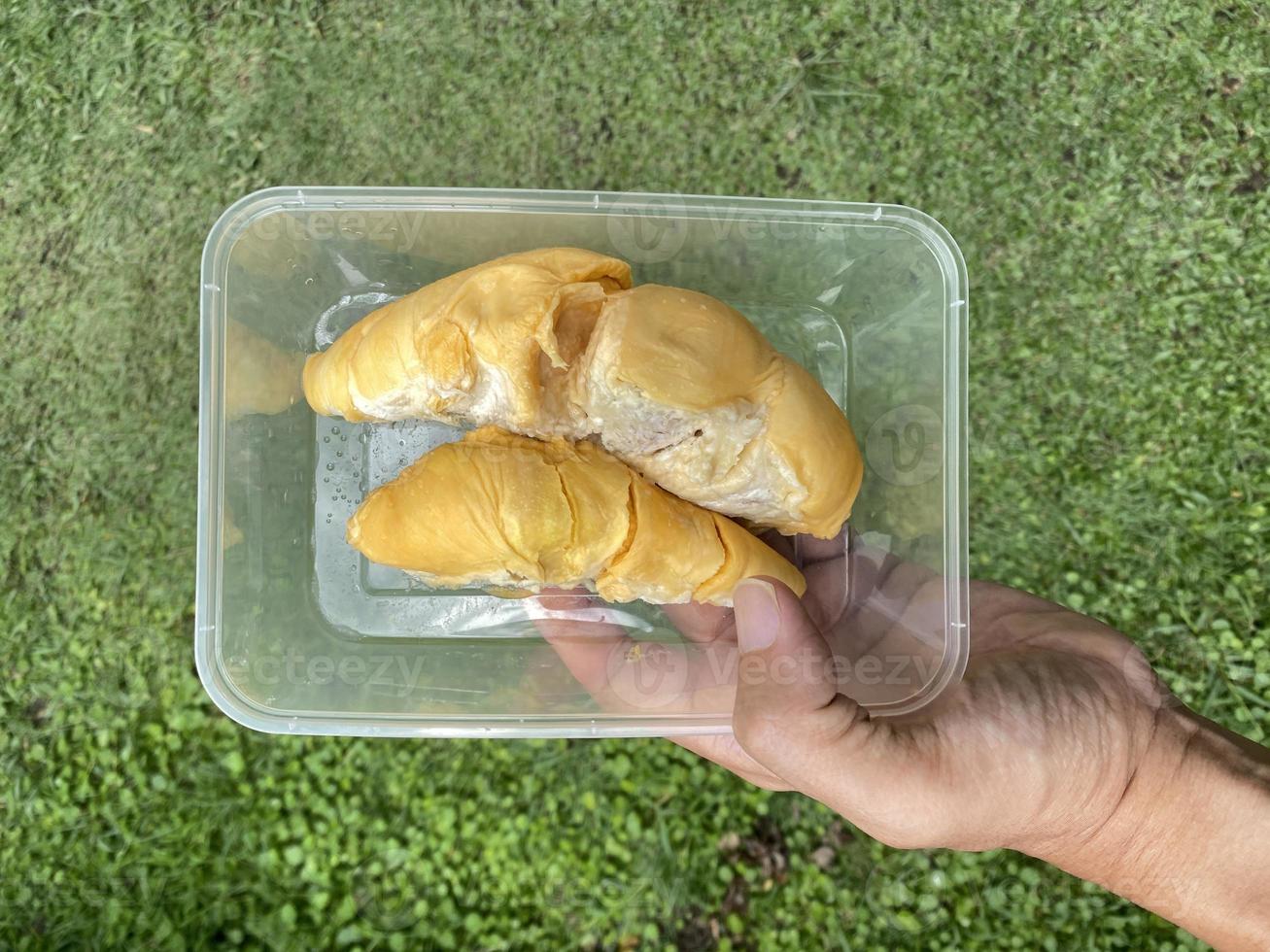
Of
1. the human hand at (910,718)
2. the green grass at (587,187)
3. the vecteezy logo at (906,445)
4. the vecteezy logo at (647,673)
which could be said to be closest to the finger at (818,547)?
the human hand at (910,718)

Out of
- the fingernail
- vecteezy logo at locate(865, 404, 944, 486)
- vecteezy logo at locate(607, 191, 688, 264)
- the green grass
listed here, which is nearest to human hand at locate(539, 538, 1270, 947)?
the fingernail

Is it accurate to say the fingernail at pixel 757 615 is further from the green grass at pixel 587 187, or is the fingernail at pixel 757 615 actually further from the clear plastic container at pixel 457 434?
the green grass at pixel 587 187

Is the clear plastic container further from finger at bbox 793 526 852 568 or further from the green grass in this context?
the green grass

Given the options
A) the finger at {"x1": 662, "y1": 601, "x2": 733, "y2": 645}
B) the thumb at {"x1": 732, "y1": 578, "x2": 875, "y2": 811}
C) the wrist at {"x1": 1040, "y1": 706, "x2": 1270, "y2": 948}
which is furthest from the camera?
the finger at {"x1": 662, "y1": 601, "x2": 733, "y2": 645}

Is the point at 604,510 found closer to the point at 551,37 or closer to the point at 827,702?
the point at 827,702

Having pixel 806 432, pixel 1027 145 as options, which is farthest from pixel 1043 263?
pixel 806 432

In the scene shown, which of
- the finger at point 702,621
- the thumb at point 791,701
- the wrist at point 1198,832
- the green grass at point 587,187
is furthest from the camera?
the green grass at point 587,187

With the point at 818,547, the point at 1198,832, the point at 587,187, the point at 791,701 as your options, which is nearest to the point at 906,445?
the point at 818,547

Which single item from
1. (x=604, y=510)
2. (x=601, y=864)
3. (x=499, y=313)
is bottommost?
(x=601, y=864)
